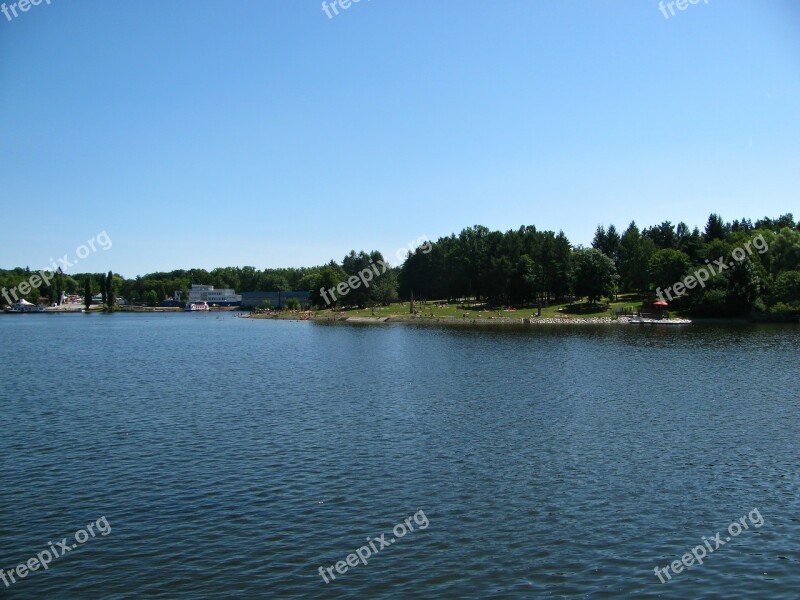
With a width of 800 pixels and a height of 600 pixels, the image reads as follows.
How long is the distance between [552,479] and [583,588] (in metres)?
8.33

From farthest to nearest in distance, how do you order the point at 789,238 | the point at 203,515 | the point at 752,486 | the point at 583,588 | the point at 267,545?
the point at 789,238, the point at 752,486, the point at 203,515, the point at 267,545, the point at 583,588

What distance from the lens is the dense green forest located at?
362 feet

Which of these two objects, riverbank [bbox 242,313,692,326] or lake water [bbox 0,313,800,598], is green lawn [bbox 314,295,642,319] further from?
lake water [bbox 0,313,800,598]

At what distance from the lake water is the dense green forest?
66973 millimetres

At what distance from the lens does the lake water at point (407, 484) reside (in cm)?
1634

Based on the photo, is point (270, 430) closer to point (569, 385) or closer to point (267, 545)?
point (267, 545)

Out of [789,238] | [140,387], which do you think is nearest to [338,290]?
[789,238]

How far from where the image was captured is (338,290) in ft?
568

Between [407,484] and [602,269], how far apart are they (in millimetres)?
108093

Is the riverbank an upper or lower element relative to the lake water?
upper

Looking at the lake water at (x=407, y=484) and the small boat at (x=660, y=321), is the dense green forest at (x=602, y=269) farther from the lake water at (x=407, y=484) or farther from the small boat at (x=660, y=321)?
the lake water at (x=407, y=484)

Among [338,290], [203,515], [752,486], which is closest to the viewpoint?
[203,515]

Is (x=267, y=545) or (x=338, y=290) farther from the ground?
(x=338, y=290)

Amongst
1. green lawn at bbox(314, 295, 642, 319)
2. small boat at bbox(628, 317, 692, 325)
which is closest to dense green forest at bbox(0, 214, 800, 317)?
green lawn at bbox(314, 295, 642, 319)
